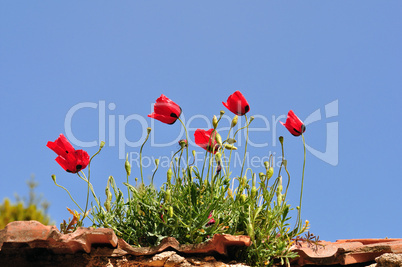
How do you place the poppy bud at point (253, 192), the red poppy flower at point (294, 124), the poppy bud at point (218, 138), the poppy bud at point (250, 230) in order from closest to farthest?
the poppy bud at point (250, 230)
the poppy bud at point (253, 192)
the poppy bud at point (218, 138)
the red poppy flower at point (294, 124)

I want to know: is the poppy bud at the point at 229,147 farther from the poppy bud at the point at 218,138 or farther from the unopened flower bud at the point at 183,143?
the unopened flower bud at the point at 183,143

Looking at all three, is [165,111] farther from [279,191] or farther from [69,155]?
[279,191]

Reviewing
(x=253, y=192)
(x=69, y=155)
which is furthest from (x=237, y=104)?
(x=69, y=155)

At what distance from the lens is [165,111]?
3.12 m

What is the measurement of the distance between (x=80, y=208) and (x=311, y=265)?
1571 millimetres

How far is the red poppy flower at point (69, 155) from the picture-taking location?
3230 mm

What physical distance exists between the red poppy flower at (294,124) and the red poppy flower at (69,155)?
1.38 meters

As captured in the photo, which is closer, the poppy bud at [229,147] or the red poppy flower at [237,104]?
the red poppy flower at [237,104]

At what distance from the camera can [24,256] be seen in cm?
292

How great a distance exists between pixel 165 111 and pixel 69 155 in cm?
72

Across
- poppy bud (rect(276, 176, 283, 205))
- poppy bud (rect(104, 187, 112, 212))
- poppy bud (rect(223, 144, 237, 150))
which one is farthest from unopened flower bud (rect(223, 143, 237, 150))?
poppy bud (rect(104, 187, 112, 212))

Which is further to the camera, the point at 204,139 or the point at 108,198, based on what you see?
the point at 204,139

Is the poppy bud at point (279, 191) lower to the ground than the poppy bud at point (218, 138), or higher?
lower

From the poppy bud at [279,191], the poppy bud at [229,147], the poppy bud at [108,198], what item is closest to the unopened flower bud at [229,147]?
the poppy bud at [229,147]
